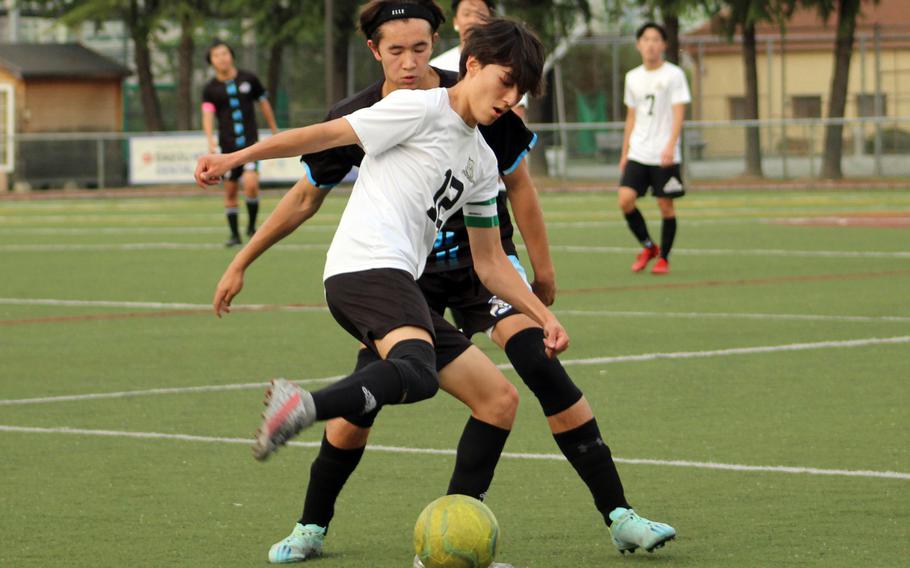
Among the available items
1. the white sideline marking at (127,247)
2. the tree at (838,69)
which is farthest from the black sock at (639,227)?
the tree at (838,69)

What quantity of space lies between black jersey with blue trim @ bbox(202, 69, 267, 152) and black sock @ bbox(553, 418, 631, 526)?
1513 centimetres

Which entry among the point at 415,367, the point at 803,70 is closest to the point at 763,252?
the point at 415,367

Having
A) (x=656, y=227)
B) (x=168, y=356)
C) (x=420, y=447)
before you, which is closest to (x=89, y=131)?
(x=656, y=227)

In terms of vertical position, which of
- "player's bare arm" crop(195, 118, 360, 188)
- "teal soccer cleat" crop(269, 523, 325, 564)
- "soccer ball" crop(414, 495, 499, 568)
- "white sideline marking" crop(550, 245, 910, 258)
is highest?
"player's bare arm" crop(195, 118, 360, 188)

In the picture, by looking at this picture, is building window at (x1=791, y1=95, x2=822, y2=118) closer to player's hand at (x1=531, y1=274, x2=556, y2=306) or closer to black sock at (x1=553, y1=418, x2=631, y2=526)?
player's hand at (x1=531, y1=274, x2=556, y2=306)

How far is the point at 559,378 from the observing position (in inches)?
221

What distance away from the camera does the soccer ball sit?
16.6 feet

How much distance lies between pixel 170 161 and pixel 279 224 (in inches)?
1221

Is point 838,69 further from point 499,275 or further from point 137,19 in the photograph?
point 499,275

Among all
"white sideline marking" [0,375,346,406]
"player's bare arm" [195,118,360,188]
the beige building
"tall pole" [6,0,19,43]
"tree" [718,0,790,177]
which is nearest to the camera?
"player's bare arm" [195,118,360,188]

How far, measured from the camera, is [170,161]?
35969mm

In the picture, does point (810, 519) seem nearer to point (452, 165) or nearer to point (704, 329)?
point (452, 165)

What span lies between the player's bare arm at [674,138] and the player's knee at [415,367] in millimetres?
10721

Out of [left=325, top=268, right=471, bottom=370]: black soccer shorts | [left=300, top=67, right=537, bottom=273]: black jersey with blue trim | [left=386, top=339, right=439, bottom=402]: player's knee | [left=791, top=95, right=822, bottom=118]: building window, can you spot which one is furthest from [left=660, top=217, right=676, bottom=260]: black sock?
[left=791, top=95, right=822, bottom=118]: building window
